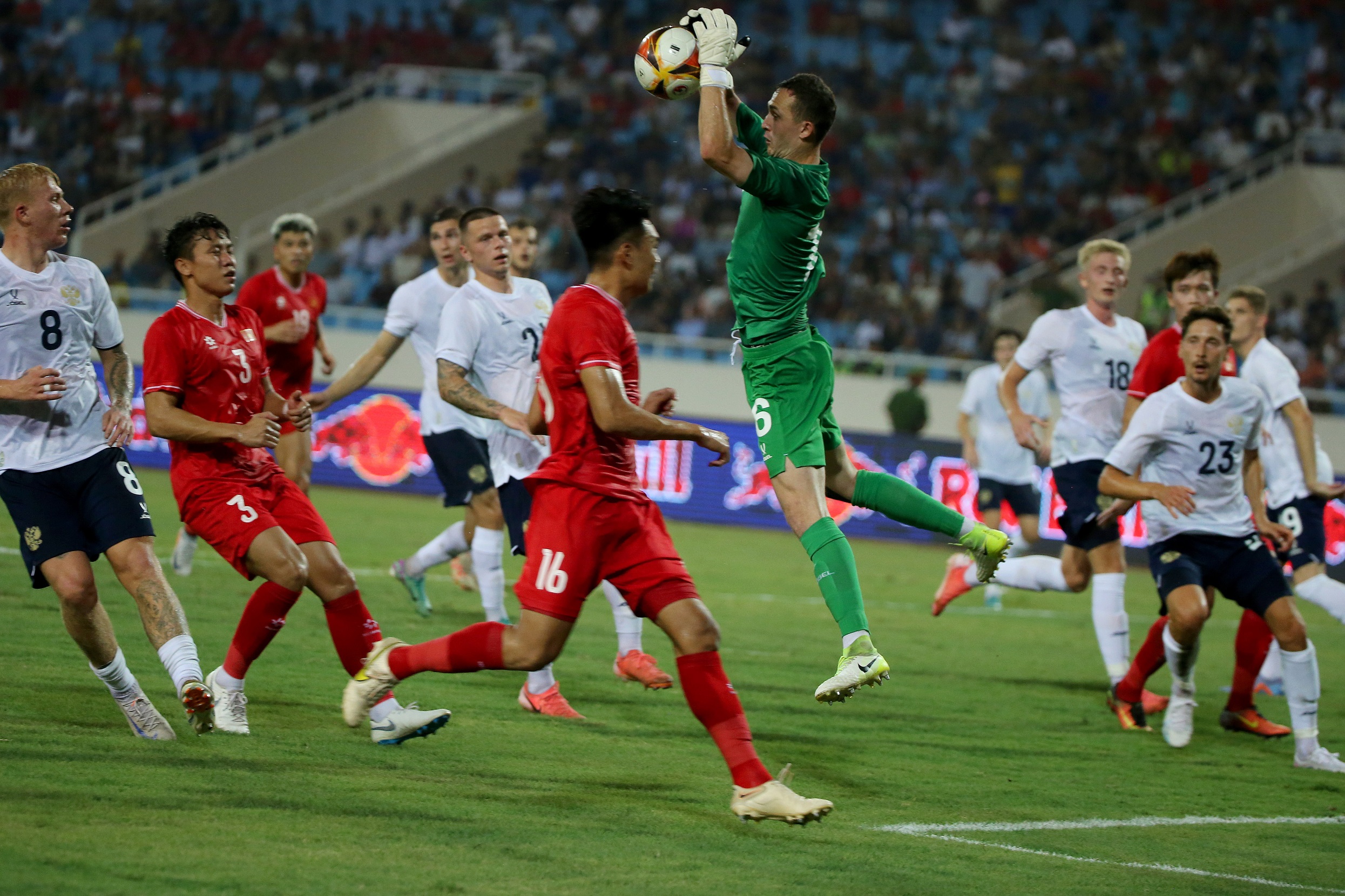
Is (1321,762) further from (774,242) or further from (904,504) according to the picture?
(774,242)

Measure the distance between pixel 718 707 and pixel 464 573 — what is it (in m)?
7.39

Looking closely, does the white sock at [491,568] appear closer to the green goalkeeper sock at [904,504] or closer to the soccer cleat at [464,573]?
the soccer cleat at [464,573]

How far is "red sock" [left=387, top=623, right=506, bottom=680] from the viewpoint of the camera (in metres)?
5.39

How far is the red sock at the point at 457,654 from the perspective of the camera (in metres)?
5.39

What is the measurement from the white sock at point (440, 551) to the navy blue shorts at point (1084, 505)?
4126 millimetres

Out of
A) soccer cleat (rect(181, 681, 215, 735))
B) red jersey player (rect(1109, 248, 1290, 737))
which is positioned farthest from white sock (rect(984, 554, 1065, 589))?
soccer cleat (rect(181, 681, 215, 735))

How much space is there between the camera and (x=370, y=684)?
5.79m

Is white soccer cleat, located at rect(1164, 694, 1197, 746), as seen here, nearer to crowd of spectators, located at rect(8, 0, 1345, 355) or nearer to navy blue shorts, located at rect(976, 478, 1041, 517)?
navy blue shorts, located at rect(976, 478, 1041, 517)

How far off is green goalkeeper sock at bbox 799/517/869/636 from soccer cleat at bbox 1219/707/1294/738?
11.6ft

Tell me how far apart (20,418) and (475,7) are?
27.8 meters

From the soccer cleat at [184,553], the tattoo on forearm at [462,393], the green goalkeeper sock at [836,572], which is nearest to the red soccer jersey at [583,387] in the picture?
the green goalkeeper sock at [836,572]

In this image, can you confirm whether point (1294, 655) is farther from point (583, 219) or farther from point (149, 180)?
point (149, 180)

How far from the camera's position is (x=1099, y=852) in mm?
5465

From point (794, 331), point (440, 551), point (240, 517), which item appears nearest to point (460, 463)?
point (440, 551)
